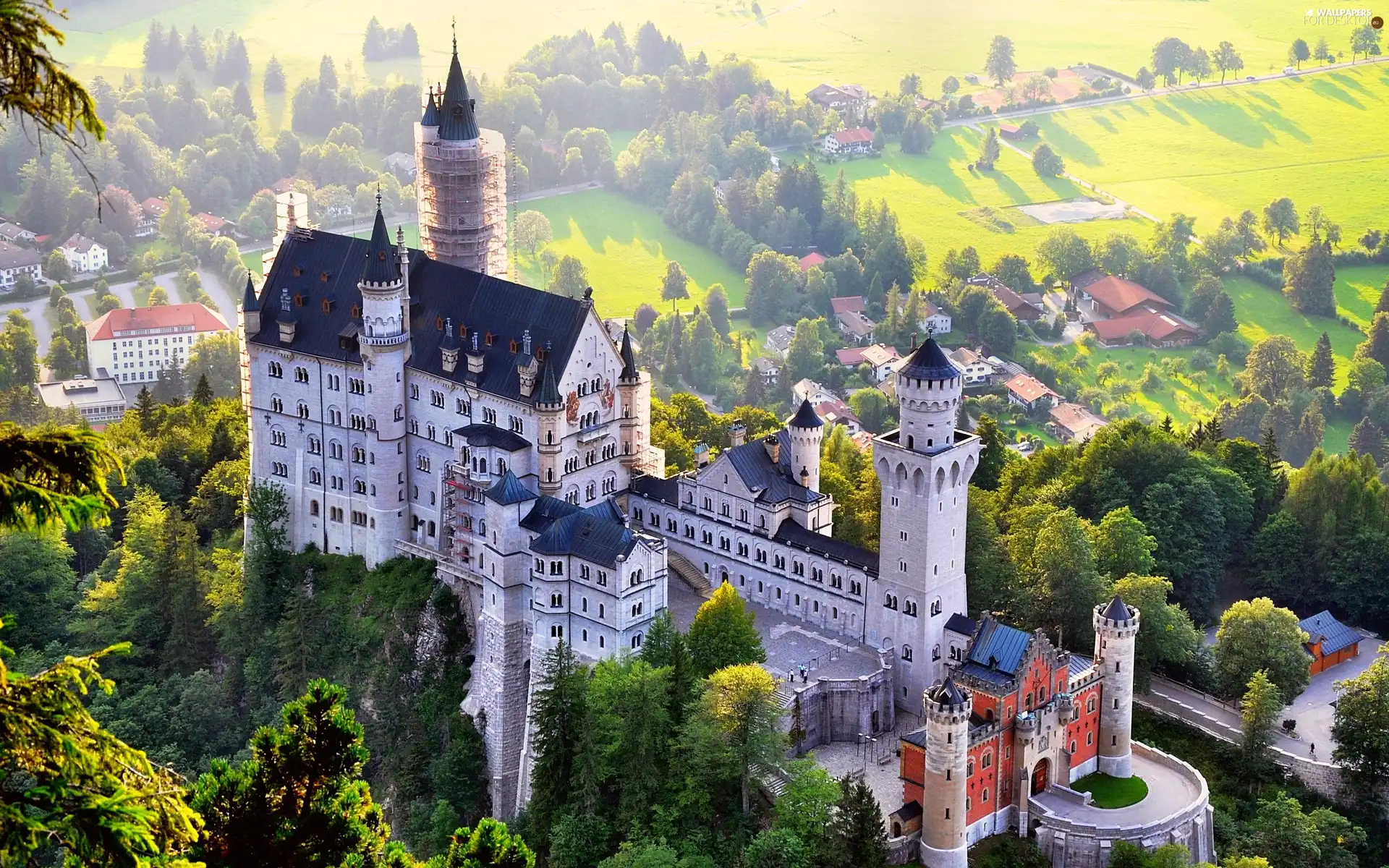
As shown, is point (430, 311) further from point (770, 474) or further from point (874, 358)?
point (874, 358)

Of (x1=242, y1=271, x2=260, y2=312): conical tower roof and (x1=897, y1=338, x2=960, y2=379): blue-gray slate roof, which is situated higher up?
(x1=897, y1=338, x2=960, y2=379): blue-gray slate roof

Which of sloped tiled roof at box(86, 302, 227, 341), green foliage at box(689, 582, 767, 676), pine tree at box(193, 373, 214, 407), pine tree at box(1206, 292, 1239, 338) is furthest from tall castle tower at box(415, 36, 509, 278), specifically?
pine tree at box(1206, 292, 1239, 338)

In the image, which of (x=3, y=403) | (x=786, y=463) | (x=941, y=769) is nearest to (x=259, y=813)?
(x=941, y=769)

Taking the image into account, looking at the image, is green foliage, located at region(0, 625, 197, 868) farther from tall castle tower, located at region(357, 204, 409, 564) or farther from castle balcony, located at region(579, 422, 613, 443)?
tall castle tower, located at region(357, 204, 409, 564)

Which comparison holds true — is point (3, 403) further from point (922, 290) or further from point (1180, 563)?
point (1180, 563)

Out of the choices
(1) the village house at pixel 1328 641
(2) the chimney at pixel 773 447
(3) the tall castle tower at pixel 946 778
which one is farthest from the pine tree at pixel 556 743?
(1) the village house at pixel 1328 641

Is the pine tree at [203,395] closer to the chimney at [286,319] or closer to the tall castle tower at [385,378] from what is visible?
the chimney at [286,319]

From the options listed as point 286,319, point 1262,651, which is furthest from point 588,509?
point 1262,651
